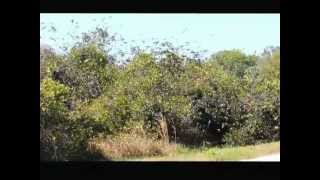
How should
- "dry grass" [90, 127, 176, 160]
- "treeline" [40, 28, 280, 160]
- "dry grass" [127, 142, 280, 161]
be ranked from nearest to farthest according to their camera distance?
"dry grass" [127, 142, 280, 161]
"dry grass" [90, 127, 176, 160]
"treeline" [40, 28, 280, 160]

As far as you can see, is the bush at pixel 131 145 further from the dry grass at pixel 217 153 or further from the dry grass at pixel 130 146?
the dry grass at pixel 217 153

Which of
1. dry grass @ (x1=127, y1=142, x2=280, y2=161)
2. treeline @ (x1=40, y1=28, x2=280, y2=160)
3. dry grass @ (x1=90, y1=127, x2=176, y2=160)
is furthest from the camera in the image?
treeline @ (x1=40, y1=28, x2=280, y2=160)

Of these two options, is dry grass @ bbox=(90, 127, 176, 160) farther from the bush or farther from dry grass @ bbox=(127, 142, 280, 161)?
dry grass @ bbox=(127, 142, 280, 161)

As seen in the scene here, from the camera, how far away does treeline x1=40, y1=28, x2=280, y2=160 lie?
721 cm

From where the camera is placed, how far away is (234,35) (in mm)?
7082

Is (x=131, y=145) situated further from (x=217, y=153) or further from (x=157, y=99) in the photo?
(x=217, y=153)

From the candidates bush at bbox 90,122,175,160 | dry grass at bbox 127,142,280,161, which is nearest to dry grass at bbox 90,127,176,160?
bush at bbox 90,122,175,160

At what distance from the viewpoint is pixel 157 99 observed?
7.27m

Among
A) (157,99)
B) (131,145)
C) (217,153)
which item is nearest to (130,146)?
(131,145)

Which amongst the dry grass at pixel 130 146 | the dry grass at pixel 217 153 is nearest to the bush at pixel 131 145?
the dry grass at pixel 130 146

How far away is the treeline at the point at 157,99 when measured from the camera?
721cm
